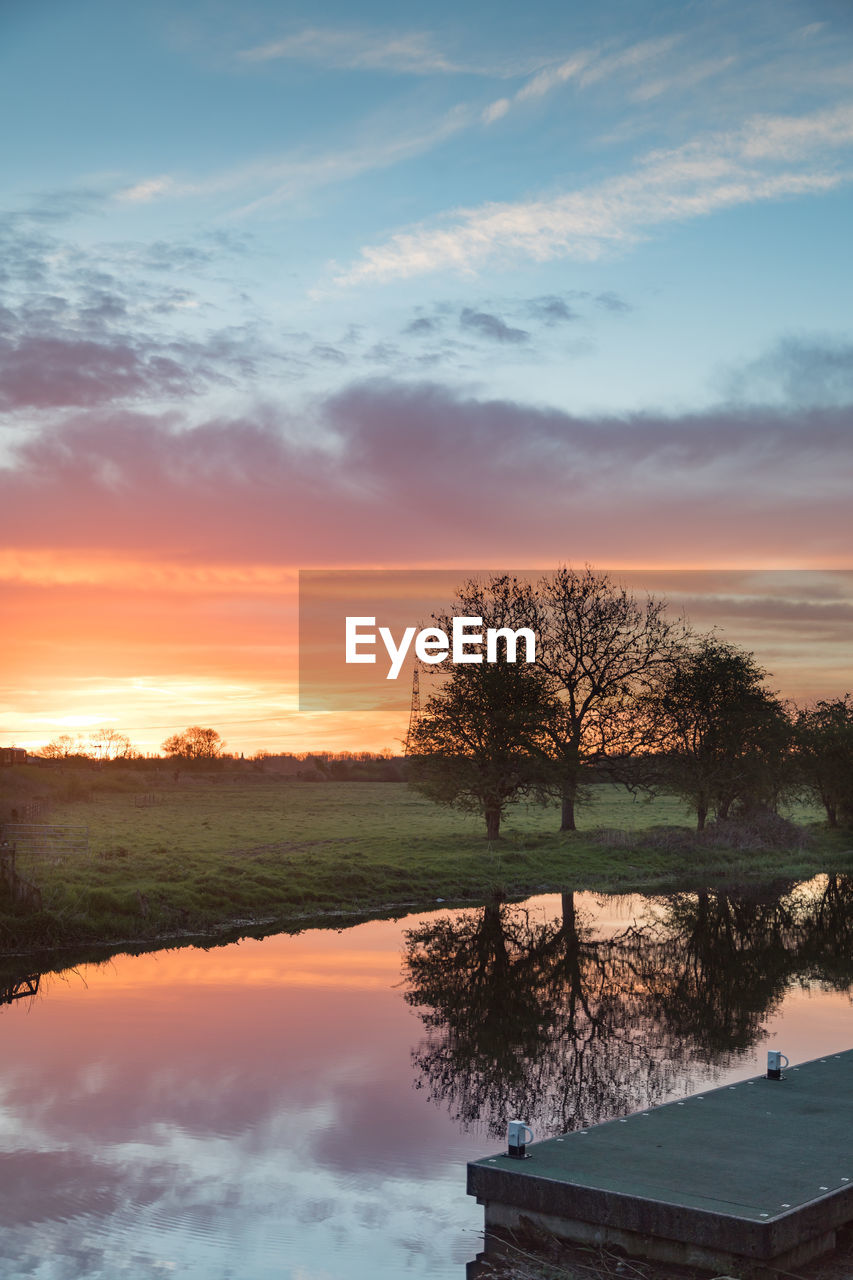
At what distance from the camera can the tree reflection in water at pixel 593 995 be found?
17.6m

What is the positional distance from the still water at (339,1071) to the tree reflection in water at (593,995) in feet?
0.29

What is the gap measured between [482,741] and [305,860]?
582 inches

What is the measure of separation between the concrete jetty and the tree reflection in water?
2.62 m

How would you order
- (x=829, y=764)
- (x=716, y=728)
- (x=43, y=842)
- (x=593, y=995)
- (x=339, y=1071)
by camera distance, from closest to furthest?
(x=339, y=1071)
(x=593, y=995)
(x=43, y=842)
(x=716, y=728)
(x=829, y=764)

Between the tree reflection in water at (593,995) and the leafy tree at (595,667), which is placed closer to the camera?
the tree reflection in water at (593,995)

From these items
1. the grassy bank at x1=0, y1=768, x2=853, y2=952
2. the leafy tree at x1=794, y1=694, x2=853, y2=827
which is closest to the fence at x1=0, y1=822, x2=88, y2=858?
the grassy bank at x1=0, y1=768, x2=853, y2=952

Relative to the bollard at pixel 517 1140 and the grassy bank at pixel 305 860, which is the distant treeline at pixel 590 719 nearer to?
the grassy bank at pixel 305 860

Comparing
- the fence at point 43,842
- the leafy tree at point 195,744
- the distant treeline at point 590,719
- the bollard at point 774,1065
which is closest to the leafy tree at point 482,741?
the distant treeline at point 590,719

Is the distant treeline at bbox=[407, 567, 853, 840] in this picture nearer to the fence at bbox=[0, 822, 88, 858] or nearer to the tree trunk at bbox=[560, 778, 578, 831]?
the tree trunk at bbox=[560, 778, 578, 831]

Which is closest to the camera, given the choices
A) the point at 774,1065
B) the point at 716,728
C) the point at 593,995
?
the point at 774,1065

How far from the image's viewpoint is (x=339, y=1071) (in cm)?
→ 1908

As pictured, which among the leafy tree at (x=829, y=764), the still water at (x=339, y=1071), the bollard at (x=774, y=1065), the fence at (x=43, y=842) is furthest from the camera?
the leafy tree at (x=829, y=764)

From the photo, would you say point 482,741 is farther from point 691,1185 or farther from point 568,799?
point 691,1185

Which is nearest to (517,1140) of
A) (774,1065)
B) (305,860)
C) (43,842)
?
(774,1065)
